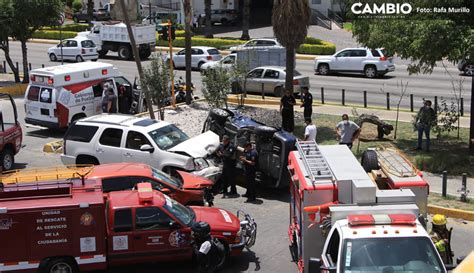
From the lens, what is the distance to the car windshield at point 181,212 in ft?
39.7

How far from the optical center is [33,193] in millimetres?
11945

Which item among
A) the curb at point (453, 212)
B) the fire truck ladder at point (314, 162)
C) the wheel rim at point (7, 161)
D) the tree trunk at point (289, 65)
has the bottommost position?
the curb at point (453, 212)

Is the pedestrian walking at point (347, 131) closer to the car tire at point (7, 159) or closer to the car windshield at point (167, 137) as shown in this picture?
the car windshield at point (167, 137)

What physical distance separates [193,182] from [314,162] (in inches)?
169

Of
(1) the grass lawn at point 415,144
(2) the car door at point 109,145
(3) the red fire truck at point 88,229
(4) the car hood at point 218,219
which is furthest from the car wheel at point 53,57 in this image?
(3) the red fire truck at point 88,229

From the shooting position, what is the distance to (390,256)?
8.95 metres

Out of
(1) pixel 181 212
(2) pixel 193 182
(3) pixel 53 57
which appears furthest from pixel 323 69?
(1) pixel 181 212

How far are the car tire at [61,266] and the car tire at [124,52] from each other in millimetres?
32718

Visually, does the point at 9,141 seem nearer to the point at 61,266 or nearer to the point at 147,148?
the point at 147,148

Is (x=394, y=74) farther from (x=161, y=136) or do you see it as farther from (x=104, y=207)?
(x=104, y=207)

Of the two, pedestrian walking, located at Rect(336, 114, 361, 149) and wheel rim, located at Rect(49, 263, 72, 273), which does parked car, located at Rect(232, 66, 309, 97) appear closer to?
pedestrian walking, located at Rect(336, 114, 361, 149)

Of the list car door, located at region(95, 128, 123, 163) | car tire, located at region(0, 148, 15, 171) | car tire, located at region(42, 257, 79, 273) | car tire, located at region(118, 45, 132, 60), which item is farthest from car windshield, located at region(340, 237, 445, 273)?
car tire, located at region(118, 45, 132, 60)

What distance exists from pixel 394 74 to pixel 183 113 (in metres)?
15.2

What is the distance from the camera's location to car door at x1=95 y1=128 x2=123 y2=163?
17906 mm
